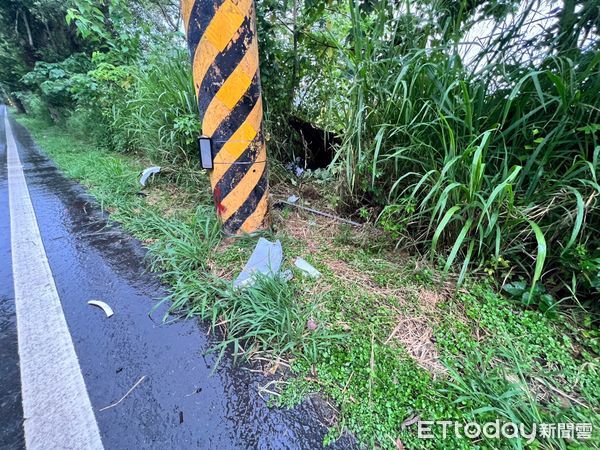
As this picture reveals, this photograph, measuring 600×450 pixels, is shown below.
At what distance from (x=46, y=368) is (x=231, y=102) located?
135cm

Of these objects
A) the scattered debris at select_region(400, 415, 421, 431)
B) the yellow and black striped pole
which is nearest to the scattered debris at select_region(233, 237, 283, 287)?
the yellow and black striped pole

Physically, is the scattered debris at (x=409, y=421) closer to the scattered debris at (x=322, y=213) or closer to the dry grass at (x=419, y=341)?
the dry grass at (x=419, y=341)

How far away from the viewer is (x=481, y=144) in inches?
42.0

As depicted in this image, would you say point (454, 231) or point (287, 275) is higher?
point (454, 231)

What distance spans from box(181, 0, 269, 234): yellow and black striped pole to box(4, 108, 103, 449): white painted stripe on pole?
89cm

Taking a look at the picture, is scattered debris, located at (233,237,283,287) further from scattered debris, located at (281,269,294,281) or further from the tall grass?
the tall grass

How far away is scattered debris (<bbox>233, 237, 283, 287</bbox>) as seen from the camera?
1.26 metres

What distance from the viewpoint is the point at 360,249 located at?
1.51 m

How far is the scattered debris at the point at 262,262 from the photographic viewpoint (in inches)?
49.4

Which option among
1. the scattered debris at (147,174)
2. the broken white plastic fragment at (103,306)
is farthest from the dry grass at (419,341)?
the scattered debris at (147,174)

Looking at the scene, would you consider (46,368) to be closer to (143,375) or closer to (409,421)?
(143,375)

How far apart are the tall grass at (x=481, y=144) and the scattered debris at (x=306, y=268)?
0.49m

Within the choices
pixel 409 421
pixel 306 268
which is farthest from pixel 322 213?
pixel 409 421

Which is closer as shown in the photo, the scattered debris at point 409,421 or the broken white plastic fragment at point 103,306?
the scattered debris at point 409,421
